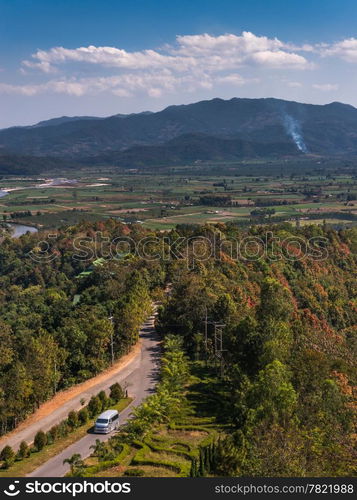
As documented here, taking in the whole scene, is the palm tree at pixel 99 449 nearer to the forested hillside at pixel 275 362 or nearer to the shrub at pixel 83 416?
the shrub at pixel 83 416

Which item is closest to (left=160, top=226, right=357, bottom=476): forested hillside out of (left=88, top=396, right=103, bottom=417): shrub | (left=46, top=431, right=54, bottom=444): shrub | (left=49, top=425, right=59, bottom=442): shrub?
(left=88, top=396, right=103, bottom=417): shrub

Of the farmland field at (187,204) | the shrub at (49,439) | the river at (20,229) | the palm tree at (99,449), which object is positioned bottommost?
the shrub at (49,439)

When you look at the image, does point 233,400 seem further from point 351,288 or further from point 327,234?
point 327,234

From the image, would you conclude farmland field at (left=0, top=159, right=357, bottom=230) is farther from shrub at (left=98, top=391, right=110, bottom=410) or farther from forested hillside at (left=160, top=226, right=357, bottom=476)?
shrub at (left=98, top=391, right=110, bottom=410)

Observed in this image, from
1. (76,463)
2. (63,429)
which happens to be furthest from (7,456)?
(76,463)

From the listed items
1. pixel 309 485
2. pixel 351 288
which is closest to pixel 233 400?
pixel 309 485

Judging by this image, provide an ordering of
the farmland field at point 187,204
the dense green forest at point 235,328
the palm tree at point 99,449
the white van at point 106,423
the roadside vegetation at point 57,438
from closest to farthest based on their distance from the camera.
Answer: the dense green forest at point 235,328, the roadside vegetation at point 57,438, the palm tree at point 99,449, the white van at point 106,423, the farmland field at point 187,204

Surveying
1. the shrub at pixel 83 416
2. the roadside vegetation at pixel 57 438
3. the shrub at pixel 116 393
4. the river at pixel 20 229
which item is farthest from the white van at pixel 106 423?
the river at pixel 20 229

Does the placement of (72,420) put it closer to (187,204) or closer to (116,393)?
(116,393)
